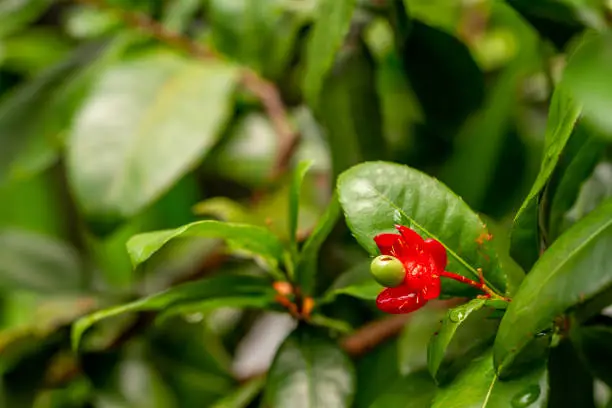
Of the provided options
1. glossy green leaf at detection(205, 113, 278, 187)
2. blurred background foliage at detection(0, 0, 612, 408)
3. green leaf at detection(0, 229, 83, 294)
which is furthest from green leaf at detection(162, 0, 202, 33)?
green leaf at detection(0, 229, 83, 294)

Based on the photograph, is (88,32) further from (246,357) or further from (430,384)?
(430,384)

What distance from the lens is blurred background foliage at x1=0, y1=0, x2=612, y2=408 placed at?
0.63 metres

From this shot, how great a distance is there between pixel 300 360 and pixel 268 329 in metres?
0.44

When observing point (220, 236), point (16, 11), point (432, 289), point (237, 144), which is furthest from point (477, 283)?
point (16, 11)

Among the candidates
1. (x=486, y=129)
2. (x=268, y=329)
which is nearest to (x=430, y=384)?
(x=486, y=129)

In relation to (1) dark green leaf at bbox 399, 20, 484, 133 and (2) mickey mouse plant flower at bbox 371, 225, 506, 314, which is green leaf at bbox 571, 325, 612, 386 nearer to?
(2) mickey mouse plant flower at bbox 371, 225, 506, 314

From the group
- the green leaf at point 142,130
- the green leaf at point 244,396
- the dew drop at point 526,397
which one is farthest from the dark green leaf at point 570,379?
the green leaf at point 142,130

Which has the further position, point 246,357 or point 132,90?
point 246,357

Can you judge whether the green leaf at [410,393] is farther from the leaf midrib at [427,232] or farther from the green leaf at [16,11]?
the green leaf at [16,11]

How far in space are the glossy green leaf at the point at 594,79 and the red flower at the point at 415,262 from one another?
0.10 metres

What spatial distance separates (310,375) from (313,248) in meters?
0.08

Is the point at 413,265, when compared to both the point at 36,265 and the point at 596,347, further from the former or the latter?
the point at 36,265

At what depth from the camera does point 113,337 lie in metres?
0.71

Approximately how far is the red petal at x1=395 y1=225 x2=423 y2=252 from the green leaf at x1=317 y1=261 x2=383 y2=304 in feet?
0.21
